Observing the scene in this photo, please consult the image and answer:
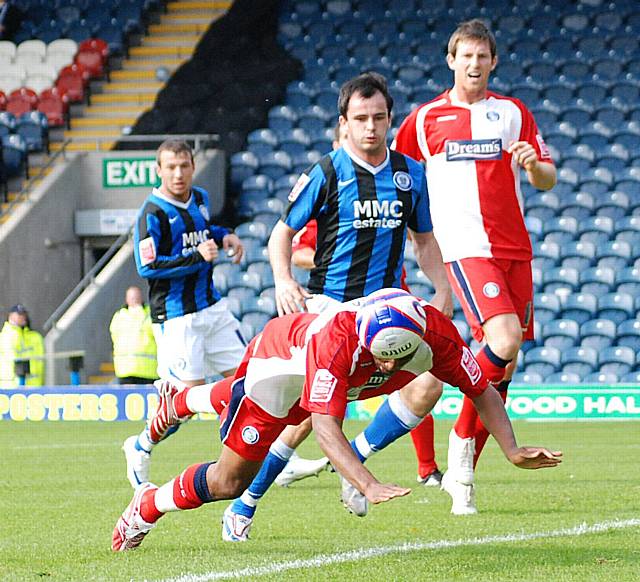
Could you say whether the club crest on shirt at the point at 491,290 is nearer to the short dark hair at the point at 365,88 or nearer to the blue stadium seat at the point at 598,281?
the short dark hair at the point at 365,88

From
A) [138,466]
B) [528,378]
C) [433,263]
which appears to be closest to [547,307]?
[528,378]

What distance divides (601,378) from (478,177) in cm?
991

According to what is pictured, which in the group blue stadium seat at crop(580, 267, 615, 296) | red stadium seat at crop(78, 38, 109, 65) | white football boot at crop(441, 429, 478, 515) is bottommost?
blue stadium seat at crop(580, 267, 615, 296)

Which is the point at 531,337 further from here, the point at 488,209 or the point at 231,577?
the point at 231,577

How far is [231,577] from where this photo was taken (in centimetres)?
464

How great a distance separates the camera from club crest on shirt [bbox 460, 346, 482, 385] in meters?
4.99

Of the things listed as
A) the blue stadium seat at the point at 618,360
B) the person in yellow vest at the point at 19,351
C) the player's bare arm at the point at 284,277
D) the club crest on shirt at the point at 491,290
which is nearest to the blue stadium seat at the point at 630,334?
the blue stadium seat at the point at 618,360

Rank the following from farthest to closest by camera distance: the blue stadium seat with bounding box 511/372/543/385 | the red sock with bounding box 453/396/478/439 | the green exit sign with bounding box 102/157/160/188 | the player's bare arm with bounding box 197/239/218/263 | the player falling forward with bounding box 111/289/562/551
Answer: the green exit sign with bounding box 102/157/160/188 < the blue stadium seat with bounding box 511/372/543/385 < the player's bare arm with bounding box 197/239/218/263 < the red sock with bounding box 453/396/478/439 < the player falling forward with bounding box 111/289/562/551

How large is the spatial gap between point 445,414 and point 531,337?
8.35m

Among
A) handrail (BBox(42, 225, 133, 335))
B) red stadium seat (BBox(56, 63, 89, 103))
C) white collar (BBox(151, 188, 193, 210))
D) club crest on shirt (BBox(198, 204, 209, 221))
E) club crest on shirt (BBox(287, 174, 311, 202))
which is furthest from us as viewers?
red stadium seat (BBox(56, 63, 89, 103))

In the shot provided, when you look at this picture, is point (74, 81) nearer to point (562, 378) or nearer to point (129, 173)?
point (129, 173)

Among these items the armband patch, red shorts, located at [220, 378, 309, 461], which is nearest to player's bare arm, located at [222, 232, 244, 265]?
the armband patch

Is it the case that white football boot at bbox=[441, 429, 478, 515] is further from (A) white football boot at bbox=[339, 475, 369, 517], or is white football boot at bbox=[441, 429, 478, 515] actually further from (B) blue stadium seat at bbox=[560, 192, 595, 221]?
(B) blue stadium seat at bbox=[560, 192, 595, 221]

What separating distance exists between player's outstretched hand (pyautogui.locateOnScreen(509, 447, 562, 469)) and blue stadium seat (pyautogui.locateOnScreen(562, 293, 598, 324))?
13.0 meters
